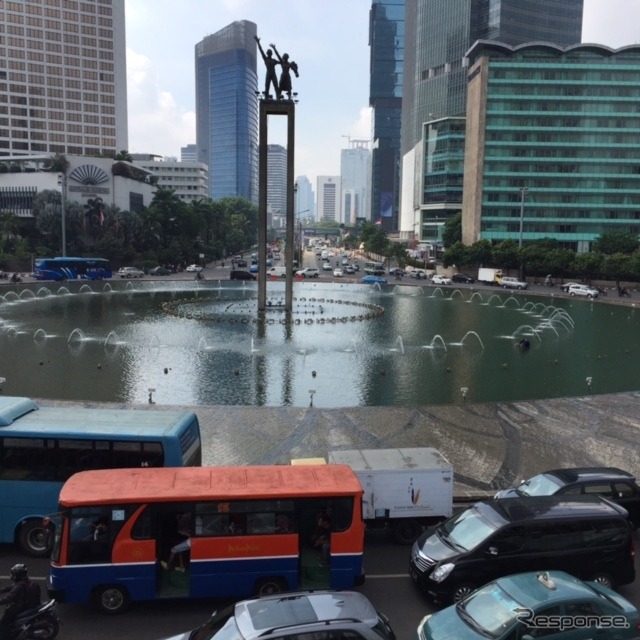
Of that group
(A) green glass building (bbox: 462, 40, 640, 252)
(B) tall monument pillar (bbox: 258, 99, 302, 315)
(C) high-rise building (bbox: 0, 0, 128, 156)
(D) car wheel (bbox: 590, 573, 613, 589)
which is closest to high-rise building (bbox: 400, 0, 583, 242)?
(A) green glass building (bbox: 462, 40, 640, 252)

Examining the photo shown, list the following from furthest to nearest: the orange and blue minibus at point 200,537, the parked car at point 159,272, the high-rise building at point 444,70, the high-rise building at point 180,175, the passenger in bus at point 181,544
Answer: the high-rise building at point 180,175
the high-rise building at point 444,70
the parked car at point 159,272
the passenger in bus at point 181,544
the orange and blue minibus at point 200,537

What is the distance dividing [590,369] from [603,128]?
270ft

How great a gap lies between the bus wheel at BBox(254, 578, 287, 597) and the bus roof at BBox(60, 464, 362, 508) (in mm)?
1354

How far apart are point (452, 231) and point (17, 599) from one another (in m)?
110

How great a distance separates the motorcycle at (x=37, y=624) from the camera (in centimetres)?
825

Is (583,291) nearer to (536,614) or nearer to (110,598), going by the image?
(536,614)

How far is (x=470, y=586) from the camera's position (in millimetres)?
9578

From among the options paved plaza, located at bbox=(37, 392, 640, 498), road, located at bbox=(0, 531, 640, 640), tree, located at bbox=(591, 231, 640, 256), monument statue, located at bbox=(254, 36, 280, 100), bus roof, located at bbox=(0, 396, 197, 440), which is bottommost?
paved plaza, located at bbox=(37, 392, 640, 498)

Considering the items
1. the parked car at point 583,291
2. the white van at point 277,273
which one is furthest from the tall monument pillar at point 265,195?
the parked car at point 583,291

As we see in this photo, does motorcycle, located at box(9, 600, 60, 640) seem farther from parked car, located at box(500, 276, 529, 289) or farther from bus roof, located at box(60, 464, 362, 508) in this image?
parked car, located at box(500, 276, 529, 289)

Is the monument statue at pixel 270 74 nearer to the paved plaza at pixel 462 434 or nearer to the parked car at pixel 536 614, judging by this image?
the paved plaza at pixel 462 434

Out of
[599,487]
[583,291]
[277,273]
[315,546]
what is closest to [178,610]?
[315,546]

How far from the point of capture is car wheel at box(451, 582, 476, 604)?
9453 mm

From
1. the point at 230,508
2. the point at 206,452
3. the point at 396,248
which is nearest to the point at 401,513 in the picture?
the point at 230,508
